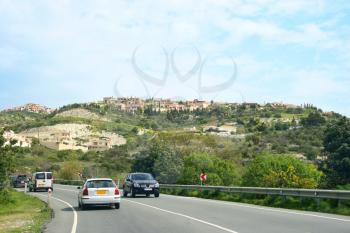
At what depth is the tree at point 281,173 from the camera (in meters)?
60.4

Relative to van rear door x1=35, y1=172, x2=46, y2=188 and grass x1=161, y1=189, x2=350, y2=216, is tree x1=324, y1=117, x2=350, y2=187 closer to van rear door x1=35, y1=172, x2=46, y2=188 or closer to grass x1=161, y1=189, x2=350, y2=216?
grass x1=161, y1=189, x2=350, y2=216

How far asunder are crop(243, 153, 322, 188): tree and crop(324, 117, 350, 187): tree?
2928 millimetres

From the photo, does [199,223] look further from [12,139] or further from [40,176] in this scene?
[40,176]

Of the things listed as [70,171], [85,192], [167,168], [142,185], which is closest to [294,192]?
[85,192]

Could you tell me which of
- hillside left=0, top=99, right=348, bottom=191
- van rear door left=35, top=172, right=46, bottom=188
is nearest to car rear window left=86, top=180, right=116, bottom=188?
hillside left=0, top=99, right=348, bottom=191

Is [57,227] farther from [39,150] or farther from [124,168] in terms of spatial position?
[39,150]

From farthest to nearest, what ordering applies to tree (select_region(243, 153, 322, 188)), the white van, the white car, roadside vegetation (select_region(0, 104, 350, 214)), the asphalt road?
1. tree (select_region(243, 153, 322, 188))
2. roadside vegetation (select_region(0, 104, 350, 214))
3. the white van
4. the white car
5. the asphalt road

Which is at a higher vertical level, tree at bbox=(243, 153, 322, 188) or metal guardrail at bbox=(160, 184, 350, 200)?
tree at bbox=(243, 153, 322, 188)

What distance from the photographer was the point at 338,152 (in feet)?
197

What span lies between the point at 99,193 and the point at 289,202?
8731 millimetres

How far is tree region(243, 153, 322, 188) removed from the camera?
198 feet

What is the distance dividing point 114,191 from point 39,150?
5210 inches

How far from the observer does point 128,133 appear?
172 m

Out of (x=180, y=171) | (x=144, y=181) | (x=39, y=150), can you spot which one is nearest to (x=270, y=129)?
(x=39, y=150)
